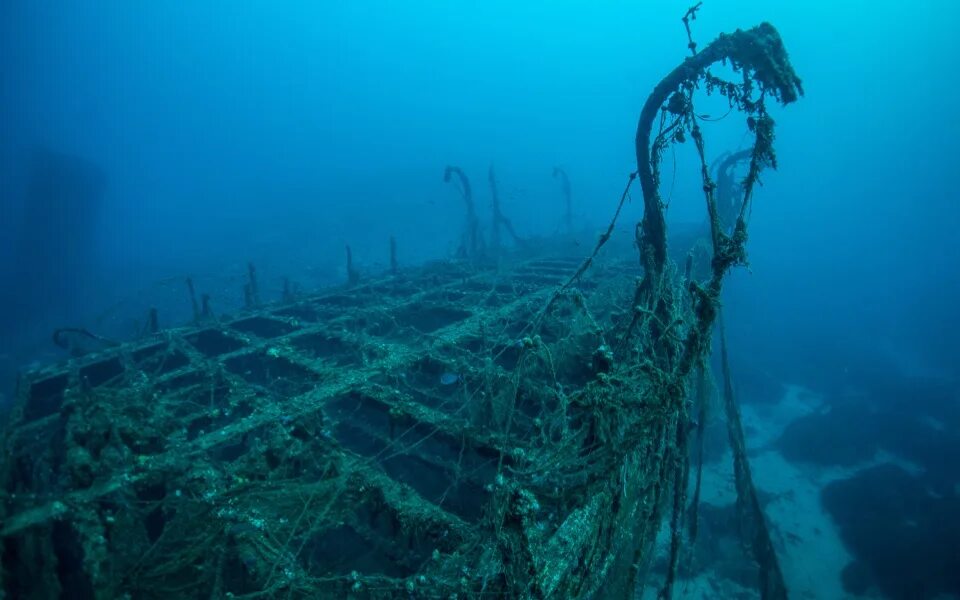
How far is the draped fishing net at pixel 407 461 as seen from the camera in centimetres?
276

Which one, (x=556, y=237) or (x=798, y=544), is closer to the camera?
(x=798, y=544)

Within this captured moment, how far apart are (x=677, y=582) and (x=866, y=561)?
19.2ft

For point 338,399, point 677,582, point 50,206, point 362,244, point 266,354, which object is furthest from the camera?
point 362,244

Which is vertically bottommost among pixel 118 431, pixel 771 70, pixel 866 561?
pixel 866 561

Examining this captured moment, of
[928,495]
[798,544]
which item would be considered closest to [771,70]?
[798,544]

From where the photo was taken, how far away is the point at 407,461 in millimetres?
6281

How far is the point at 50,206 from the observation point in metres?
40.9

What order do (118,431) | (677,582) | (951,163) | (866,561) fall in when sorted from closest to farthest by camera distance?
(118,431)
(677,582)
(866,561)
(951,163)

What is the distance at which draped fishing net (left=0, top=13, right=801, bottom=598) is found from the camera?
276 cm

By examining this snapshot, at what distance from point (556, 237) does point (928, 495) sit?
17.4 m

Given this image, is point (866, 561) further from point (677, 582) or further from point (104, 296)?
point (104, 296)

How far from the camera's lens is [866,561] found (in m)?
12.1

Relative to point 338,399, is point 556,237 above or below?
above

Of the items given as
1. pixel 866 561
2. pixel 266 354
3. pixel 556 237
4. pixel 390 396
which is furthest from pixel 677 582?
pixel 556 237
